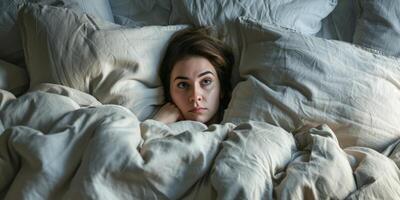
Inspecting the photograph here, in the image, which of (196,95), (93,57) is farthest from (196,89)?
(93,57)

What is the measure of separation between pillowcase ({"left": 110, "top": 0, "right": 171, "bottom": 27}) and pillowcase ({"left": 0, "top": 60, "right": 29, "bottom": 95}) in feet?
1.21

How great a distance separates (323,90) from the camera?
3.92 feet

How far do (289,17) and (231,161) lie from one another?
2.26 ft

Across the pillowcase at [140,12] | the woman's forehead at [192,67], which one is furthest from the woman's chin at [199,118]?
the pillowcase at [140,12]

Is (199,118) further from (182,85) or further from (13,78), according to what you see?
(13,78)

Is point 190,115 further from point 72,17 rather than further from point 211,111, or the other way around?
point 72,17

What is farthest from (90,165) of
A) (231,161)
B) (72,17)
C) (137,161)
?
(72,17)

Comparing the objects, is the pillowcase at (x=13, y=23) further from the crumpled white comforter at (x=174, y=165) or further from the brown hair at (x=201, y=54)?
the crumpled white comforter at (x=174, y=165)

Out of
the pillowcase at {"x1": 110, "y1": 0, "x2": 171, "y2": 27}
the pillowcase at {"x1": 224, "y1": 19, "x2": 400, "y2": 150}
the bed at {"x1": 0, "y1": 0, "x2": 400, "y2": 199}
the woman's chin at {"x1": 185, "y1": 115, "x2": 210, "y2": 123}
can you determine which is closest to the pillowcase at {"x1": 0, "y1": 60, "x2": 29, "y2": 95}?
the bed at {"x1": 0, "y1": 0, "x2": 400, "y2": 199}

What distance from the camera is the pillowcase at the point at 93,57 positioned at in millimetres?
1306

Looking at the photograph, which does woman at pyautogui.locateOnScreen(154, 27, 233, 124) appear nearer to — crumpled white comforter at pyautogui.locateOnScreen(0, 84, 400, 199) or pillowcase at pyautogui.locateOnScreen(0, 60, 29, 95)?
crumpled white comforter at pyautogui.locateOnScreen(0, 84, 400, 199)

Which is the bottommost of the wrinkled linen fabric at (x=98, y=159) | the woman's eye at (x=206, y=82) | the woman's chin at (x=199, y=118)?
the woman's chin at (x=199, y=118)

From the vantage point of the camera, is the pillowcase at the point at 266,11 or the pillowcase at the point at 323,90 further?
the pillowcase at the point at 266,11

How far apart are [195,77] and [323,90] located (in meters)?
0.34
